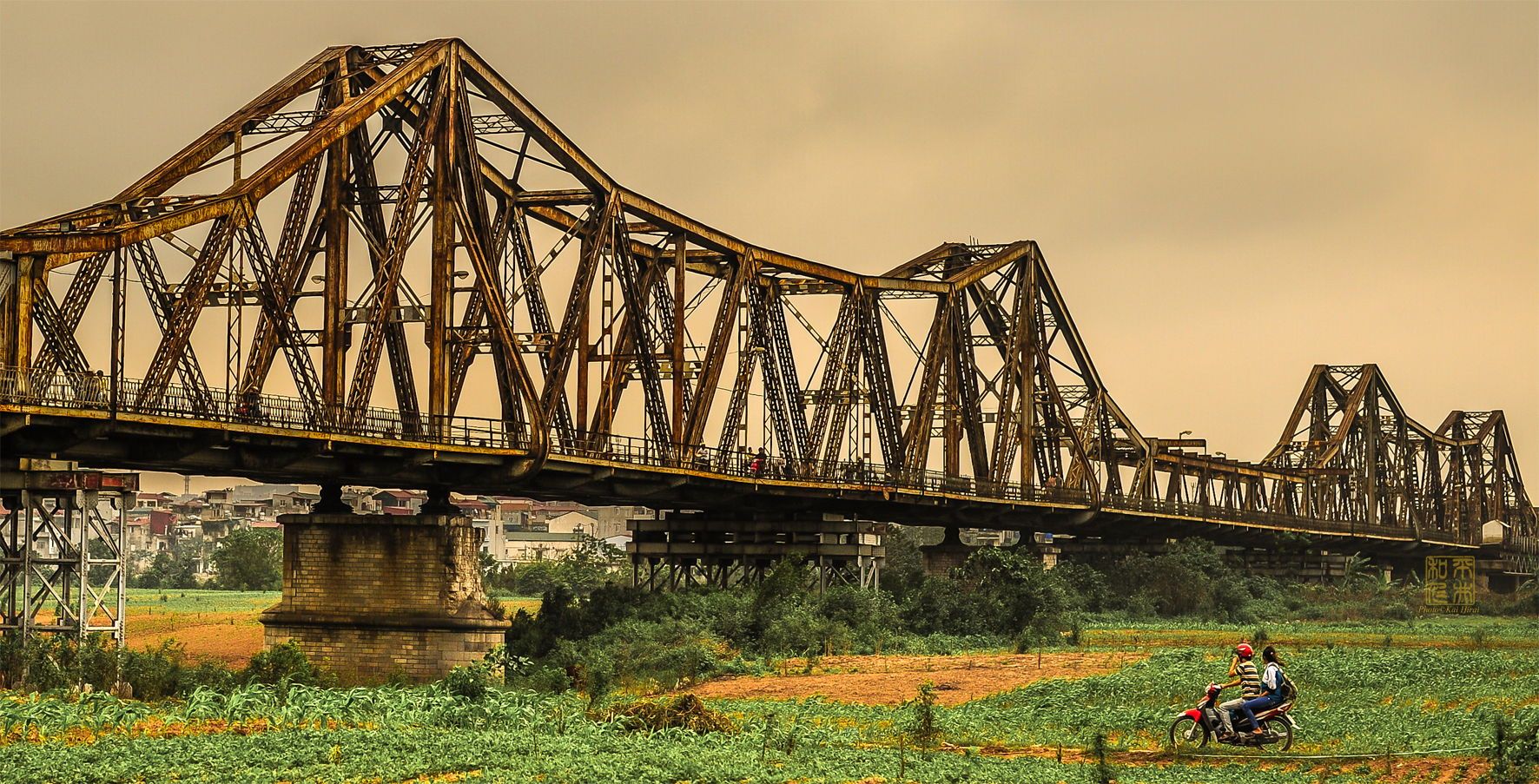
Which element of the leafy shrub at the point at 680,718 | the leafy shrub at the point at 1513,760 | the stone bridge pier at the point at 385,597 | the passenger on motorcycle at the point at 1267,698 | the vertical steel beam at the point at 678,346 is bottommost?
the leafy shrub at the point at 1513,760

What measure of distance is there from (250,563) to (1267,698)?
136395mm

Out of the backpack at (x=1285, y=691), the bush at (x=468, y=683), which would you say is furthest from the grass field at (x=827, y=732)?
the backpack at (x=1285, y=691)

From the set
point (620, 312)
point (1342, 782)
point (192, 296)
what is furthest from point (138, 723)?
point (620, 312)

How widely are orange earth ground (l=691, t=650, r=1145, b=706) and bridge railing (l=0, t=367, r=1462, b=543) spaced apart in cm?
934

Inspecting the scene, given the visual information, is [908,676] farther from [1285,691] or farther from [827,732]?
[1285,691]

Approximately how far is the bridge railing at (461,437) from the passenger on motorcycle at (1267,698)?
2368 cm

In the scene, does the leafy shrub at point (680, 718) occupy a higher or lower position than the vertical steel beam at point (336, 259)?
lower

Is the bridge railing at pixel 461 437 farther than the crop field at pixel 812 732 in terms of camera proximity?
Yes

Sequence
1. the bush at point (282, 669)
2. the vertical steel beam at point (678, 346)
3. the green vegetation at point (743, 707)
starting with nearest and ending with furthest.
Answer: the green vegetation at point (743, 707) → the bush at point (282, 669) → the vertical steel beam at point (678, 346)

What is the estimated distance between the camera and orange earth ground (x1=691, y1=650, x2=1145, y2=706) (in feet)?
152

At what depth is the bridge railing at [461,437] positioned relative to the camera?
134 feet

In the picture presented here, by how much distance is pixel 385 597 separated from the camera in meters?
52.1

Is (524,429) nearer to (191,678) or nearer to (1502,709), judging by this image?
(191,678)

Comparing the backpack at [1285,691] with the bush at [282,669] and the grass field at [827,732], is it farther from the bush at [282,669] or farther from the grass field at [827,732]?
the bush at [282,669]
